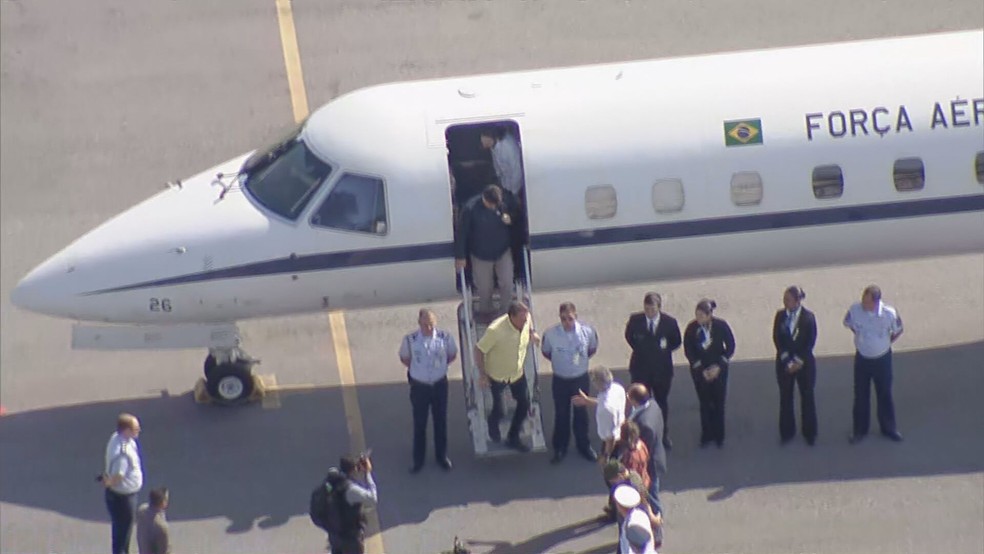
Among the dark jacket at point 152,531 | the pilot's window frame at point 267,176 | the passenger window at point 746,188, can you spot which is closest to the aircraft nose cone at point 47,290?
the pilot's window frame at point 267,176

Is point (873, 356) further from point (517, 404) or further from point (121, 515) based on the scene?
point (121, 515)

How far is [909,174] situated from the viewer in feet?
51.5

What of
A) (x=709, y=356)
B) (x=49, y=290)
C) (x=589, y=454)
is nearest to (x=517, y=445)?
(x=589, y=454)

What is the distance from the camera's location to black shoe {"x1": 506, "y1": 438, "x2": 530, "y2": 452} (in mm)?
15297

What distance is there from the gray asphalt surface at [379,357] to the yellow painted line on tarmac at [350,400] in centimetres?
10

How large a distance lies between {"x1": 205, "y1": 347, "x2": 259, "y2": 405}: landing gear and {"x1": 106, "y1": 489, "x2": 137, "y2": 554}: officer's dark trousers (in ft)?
8.16

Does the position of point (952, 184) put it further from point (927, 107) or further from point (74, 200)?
point (74, 200)

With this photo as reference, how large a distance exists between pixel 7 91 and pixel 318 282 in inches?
344

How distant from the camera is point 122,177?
68.1ft

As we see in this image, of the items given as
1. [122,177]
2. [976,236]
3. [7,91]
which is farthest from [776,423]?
[7,91]

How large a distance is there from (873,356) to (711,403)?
1.54m

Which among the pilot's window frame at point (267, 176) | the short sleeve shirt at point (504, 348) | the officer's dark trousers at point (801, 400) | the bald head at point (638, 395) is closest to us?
the bald head at point (638, 395)

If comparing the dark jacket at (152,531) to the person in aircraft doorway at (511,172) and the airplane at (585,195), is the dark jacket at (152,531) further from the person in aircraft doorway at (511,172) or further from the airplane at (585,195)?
the person in aircraft doorway at (511,172)

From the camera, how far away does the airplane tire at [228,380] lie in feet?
54.3
